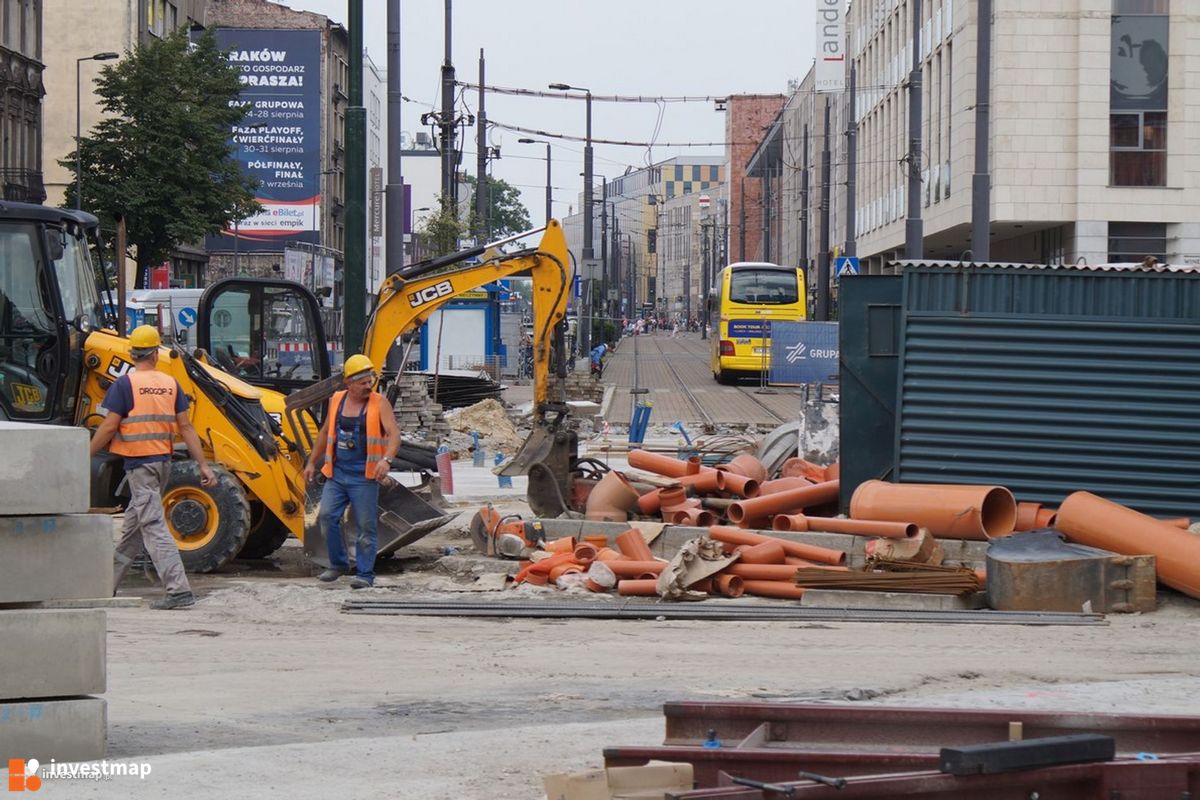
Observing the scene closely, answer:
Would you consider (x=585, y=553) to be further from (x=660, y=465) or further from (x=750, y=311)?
(x=750, y=311)

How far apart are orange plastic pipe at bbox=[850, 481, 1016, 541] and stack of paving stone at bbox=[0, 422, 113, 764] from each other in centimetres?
797

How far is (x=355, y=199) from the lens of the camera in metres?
15.7

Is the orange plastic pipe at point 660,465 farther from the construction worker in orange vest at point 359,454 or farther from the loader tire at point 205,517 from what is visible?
the loader tire at point 205,517

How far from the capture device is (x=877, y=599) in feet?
39.4

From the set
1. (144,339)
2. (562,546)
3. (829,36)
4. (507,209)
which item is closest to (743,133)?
(507,209)

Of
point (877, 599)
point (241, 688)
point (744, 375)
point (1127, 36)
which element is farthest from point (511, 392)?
point (241, 688)

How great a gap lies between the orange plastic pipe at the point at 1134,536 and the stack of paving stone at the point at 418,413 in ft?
45.7

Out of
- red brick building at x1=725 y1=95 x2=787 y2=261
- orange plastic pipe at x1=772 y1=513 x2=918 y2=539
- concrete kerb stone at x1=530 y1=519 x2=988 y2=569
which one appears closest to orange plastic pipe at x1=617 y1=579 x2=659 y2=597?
concrete kerb stone at x1=530 y1=519 x2=988 y2=569

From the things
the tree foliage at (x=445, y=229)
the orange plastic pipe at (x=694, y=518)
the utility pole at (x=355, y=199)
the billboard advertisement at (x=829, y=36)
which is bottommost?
the orange plastic pipe at (x=694, y=518)

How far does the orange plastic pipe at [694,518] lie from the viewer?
47.8 feet

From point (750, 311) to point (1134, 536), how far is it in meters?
34.4

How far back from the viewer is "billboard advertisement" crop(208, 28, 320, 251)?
76.4 meters

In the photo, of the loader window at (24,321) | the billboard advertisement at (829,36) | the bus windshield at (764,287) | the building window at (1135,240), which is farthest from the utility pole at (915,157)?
the loader window at (24,321)

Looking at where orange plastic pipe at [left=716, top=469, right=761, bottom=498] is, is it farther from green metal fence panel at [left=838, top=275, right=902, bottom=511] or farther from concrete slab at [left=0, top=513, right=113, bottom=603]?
concrete slab at [left=0, top=513, right=113, bottom=603]
